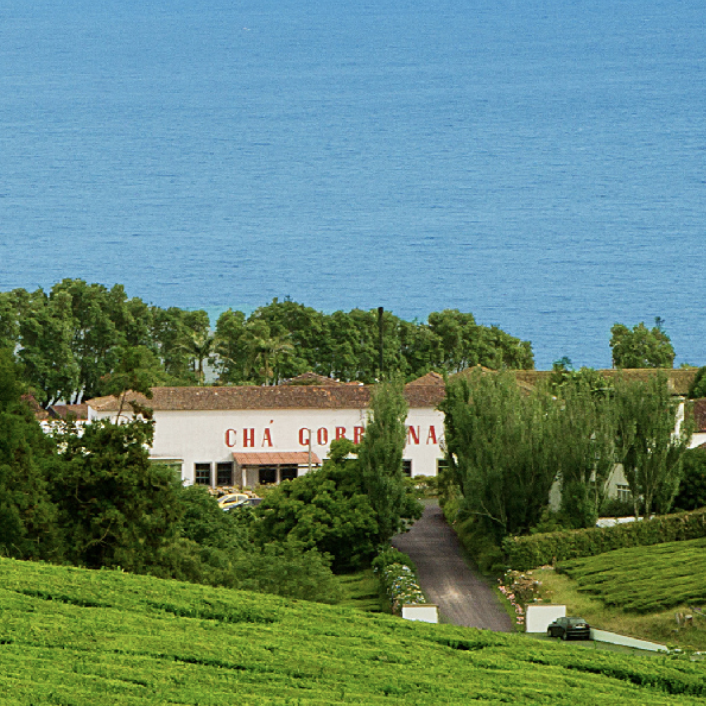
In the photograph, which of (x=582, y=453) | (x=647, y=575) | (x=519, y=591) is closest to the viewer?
(x=647, y=575)

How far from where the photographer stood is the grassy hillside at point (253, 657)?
65.5ft

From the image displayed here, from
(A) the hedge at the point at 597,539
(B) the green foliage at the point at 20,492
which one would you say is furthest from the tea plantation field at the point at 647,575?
(B) the green foliage at the point at 20,492

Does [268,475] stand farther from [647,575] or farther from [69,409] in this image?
[647,575]

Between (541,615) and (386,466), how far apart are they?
11445 mm

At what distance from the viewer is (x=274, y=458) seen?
217 feet

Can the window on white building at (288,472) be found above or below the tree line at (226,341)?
below

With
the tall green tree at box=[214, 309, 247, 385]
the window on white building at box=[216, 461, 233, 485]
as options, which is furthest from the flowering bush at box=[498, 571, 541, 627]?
the tall green tree at box=[214, 309, 247, 385]

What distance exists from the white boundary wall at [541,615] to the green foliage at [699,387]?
1216 inches

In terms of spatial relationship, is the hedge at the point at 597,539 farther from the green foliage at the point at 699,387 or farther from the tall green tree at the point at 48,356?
the tall green tree at the point at 48,356

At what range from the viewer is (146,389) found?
120 feet

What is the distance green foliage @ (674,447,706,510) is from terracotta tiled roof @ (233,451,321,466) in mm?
19139

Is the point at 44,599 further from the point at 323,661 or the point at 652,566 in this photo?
the point at 652,566

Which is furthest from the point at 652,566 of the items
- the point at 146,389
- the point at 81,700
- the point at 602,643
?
the point at 81,700

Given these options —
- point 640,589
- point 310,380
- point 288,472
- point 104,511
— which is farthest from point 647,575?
point 310,380
